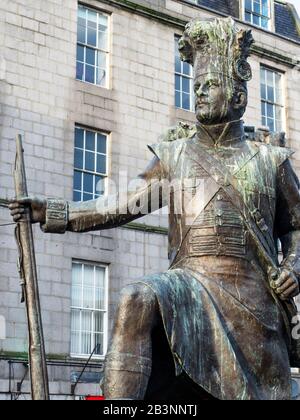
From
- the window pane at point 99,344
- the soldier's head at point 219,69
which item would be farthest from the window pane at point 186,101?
the soldier's head at point 219,69

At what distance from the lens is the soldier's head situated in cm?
542

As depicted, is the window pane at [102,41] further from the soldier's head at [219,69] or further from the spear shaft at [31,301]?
the spear shaft at [31,301]

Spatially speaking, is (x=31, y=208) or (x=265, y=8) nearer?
(x=31, y=208)

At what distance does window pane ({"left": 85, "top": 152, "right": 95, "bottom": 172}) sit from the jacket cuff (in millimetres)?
18092

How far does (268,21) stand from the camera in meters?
30.5

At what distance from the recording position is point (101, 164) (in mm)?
23766

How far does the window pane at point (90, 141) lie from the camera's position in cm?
2383

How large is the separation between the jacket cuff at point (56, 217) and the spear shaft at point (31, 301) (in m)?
0.13

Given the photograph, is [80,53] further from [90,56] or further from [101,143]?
[101,143]

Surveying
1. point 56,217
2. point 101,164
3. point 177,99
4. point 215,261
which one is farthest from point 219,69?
point 177,99

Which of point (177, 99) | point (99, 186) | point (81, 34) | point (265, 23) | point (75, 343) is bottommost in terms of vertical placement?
point (75, 343)

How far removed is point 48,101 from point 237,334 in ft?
61.8

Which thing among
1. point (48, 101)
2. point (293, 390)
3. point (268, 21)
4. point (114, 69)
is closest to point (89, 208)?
point (293, 390)

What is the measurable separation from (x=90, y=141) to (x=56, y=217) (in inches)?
736
